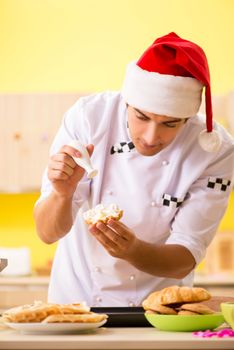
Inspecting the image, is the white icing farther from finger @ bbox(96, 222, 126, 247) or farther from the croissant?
the croissant

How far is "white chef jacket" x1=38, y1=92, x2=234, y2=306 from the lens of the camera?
8.20 ft

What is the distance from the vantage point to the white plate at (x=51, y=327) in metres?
1.68

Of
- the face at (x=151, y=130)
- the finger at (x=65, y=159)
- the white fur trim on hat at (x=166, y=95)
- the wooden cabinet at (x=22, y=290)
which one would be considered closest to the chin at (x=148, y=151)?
the face at (x=151, y=130)

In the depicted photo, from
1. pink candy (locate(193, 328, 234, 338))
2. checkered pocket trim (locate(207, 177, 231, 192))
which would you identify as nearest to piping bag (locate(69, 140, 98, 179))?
checkered pocket trim (locate(207, 177, 231, 192))

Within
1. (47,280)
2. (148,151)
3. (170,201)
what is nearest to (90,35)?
(47,280)

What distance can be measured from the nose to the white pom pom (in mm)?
218

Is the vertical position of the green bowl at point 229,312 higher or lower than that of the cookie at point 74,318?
higher

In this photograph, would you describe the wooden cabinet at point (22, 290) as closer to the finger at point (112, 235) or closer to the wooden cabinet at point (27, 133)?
the wooden cabinet at point (27, 133)

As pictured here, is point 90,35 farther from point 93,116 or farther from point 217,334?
point 217,334

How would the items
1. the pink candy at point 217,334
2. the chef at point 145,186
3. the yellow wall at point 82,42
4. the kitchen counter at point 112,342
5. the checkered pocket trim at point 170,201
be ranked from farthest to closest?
the yellow wall at point 82,42 < the checkered pocket trim at point 170,201 < the chef at point 145,186 < the pink candy at point 217,334 < the kitchen counter at point 112,342

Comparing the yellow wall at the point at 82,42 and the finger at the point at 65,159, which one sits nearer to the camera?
the finger at the point at 65,159

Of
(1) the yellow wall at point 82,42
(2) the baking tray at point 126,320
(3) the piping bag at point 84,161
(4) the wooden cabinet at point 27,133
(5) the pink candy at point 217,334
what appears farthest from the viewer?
(1) the yellow wall at point 82,42

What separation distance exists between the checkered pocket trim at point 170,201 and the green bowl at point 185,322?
2.40 ft

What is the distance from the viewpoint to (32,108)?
17.3ft
